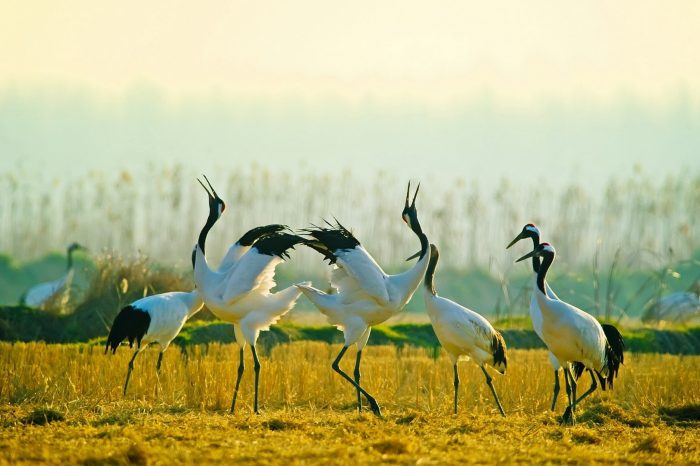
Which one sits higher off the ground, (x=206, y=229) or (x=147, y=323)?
(x=206, y=229)

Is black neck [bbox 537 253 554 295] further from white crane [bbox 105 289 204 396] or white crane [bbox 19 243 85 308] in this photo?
white crane [bbox 19 243 85 308]

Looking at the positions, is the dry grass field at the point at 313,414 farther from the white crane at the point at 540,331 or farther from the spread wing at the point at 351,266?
the spread wing at the point at 351,266

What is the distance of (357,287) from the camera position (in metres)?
10.7

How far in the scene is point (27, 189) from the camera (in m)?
37.2

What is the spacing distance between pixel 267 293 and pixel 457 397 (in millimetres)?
2496

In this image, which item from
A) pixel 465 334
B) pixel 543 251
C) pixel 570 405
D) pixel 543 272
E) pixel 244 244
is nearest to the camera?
pixel 570 405

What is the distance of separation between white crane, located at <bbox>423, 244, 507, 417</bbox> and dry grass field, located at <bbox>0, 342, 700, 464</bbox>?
0.50m

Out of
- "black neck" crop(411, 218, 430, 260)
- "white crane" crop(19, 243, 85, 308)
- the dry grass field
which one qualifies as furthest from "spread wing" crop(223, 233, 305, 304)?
"white crane" crop(19, 243, 85, 308)

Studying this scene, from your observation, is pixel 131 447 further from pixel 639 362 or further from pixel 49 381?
pixel 639 362

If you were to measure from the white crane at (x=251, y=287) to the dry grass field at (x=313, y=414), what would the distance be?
67 cm

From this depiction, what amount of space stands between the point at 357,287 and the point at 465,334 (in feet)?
4.75

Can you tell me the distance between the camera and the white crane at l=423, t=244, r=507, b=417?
36.8 ft

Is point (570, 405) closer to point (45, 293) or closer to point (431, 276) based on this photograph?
point (431, 276)

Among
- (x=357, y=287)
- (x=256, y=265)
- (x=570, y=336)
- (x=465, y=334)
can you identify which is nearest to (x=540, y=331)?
(x=570, y=336)
